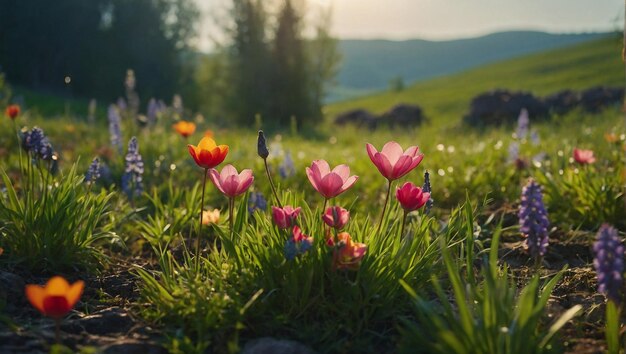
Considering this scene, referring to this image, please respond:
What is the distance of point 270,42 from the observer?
20031 mm

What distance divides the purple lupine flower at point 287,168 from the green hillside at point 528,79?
837 inches

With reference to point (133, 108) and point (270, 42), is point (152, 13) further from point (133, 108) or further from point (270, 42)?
point (133, 108)

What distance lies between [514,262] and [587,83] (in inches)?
1243

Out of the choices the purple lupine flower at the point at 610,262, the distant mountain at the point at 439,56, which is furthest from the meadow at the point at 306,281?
the distant mountain at the point at 439,56

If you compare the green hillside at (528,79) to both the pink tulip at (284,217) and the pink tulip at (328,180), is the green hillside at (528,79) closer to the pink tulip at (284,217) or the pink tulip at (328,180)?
the pink tulip at (328,180)

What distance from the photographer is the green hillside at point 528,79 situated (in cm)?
3153

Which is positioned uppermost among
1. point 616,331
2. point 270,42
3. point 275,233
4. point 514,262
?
point 270,42

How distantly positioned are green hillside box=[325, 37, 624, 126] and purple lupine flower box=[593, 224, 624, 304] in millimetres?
24299

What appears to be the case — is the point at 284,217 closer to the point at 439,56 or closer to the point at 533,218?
the point at 533,218

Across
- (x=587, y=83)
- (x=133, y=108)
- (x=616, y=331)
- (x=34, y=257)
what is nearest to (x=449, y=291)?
(x=616, y=331)

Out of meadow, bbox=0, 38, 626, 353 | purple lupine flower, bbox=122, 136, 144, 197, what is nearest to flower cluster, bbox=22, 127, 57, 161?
meadow, bbox=0, 38, 626, 353

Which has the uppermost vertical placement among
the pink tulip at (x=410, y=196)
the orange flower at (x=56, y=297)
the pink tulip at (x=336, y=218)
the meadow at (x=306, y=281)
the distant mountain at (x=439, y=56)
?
the distant mountain at (x=439, y=56)

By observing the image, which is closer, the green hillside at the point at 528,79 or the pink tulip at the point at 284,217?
the pink tulip at the point at 284,217

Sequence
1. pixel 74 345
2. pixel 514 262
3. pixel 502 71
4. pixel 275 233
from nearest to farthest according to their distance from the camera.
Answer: pixel 74 345, pixel 275 233, pixel 514 262, pixel 502 71
